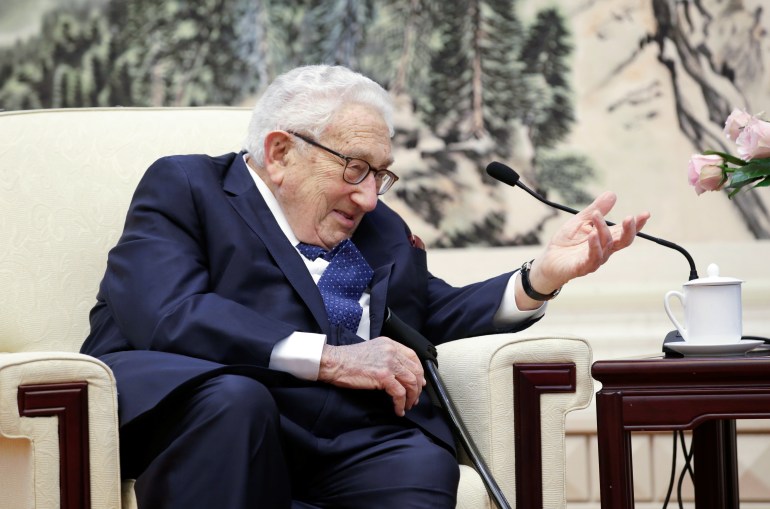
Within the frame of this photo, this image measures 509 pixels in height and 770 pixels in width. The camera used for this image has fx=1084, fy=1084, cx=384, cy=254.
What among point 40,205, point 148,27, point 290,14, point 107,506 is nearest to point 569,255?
point 107,506

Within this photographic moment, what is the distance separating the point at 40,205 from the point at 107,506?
0.92 metres

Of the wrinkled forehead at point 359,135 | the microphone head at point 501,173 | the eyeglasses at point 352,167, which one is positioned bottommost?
the microphone head at point 501,173

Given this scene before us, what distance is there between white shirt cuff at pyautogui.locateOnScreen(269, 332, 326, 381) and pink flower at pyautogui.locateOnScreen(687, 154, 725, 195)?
77cm

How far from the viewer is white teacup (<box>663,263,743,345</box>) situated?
1971 mm

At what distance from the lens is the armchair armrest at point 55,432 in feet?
5.68

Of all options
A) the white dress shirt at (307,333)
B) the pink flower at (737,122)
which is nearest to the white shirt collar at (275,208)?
the white dress shirt at (307,333)

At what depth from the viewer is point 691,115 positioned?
3434 millimetres

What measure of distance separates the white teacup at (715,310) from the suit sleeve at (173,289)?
74 centimetres

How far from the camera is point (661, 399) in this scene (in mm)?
1890

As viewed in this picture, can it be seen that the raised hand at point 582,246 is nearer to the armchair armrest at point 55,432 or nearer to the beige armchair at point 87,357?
the beige armchair at point 87,357

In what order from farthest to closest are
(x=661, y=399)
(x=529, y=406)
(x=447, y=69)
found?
(x=447, y=69) → (x=529, y=406) → (x=661, y=399)

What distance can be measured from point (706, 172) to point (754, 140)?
0.39 feet

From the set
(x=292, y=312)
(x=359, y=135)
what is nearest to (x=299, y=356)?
(x=292, y=312)

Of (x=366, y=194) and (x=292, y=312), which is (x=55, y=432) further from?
(x=366, y=194)
